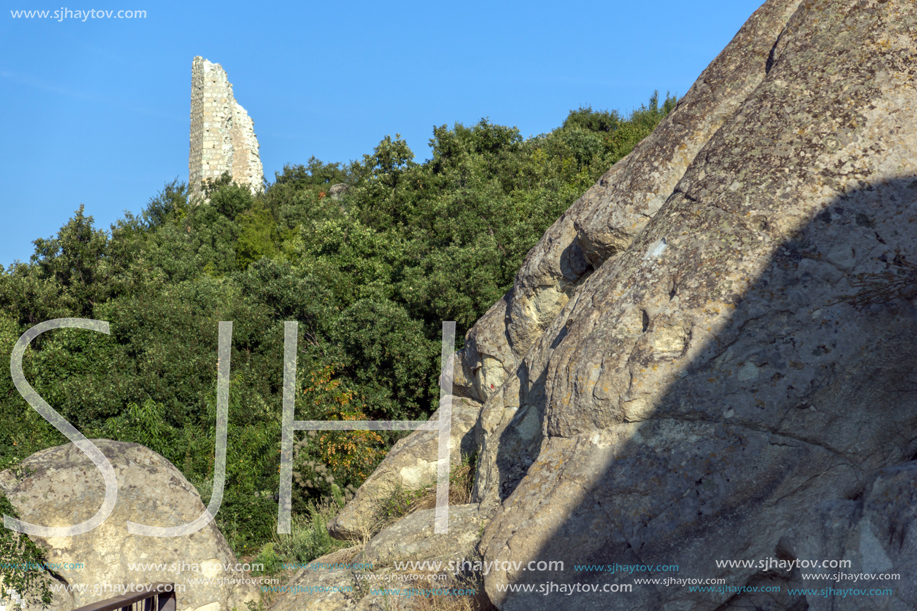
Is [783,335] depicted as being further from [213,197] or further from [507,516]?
[213,197]

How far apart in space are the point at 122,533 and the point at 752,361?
7.15 meters

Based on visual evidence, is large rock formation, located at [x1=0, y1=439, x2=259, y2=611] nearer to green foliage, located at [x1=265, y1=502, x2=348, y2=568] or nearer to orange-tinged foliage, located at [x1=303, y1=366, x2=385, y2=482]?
green foliage, located at [x1=265, y1=502, x2=348, y2=568]

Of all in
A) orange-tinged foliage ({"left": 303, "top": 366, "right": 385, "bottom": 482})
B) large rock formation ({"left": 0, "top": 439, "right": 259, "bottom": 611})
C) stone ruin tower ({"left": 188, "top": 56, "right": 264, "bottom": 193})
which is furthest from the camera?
stone ruin tower ({"left": 188, "top": 56, "right": 264, "bottom": 193})

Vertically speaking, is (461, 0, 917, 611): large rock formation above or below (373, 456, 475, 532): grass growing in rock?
above

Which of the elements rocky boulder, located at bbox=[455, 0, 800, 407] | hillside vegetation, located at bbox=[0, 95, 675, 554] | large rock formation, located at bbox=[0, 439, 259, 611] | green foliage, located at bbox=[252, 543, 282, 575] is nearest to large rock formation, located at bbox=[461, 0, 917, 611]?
rocky boulder, located at bbox=[455, 0, 800, 407]

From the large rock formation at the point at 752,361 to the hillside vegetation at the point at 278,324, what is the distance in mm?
8365

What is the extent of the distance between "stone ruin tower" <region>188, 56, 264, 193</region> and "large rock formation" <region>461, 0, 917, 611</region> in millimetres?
33339

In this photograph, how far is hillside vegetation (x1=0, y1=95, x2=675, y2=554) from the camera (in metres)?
14.5

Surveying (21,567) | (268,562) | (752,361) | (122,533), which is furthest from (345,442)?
(752,361)

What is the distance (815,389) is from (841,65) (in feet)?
9.35

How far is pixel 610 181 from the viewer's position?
8758 mm

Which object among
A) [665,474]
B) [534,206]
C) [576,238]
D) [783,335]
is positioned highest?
[534,206]

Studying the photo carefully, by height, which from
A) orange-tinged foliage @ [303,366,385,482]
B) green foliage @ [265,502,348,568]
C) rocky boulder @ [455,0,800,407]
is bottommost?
green foliage @ [265,502,348,568]

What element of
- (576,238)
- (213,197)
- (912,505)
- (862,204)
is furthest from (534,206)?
(213,197)
